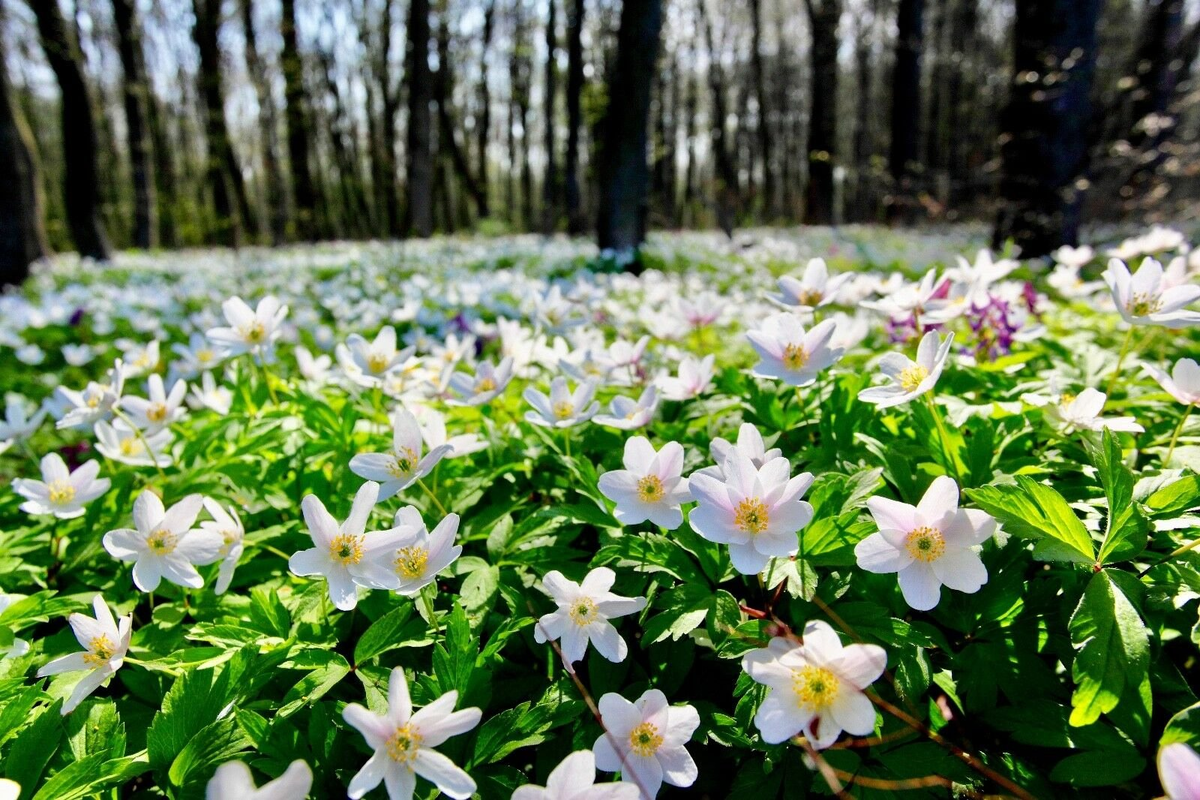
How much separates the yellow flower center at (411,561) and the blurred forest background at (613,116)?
6009 mm

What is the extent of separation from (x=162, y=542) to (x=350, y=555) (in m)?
0.42

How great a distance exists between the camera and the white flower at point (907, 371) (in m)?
1.34

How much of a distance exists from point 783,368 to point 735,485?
45cm

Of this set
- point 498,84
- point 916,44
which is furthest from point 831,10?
point 498,84

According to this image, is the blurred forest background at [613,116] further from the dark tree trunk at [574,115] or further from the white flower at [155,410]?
the white flower at [155,410]

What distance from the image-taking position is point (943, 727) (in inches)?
45.5

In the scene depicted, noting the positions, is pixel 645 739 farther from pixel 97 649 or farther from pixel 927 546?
pixel 97 649

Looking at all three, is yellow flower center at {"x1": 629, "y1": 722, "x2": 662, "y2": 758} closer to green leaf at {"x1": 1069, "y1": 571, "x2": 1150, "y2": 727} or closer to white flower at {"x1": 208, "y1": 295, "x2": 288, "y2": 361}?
green leaf at {"x1": 1069, "y1": 571, "x2": 1150, "y2": 727}

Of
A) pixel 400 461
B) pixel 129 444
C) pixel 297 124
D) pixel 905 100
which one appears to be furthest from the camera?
pixel 297 124

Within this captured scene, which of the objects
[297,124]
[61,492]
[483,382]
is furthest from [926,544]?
[297,124]

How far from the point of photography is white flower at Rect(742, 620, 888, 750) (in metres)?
0.97

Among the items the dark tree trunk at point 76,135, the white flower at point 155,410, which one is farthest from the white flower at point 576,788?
the dark tree trunk at point 76,135

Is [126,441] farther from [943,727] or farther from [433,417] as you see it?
[943,727]

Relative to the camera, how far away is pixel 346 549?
1202 millimetres
